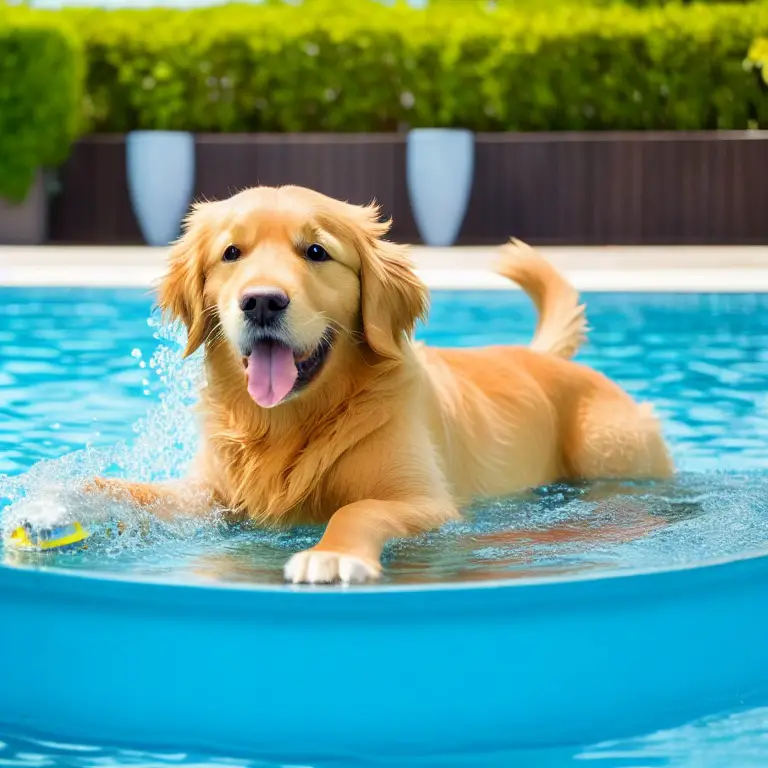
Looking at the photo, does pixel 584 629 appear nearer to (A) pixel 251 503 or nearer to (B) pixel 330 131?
(A) pixel 251 503

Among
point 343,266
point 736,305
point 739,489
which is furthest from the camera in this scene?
point 736,305

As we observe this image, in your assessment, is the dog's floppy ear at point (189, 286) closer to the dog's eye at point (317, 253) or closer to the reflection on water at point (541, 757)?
the dog's eye at point (317, 253)

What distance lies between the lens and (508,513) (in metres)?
4.55

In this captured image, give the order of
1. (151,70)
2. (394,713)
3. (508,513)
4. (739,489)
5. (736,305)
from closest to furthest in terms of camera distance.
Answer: (394,713)
(508,513)
(739,489)
(736,305)
(151,70)

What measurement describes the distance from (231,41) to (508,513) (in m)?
12.1

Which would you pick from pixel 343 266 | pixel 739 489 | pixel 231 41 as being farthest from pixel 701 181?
pixel 343 266

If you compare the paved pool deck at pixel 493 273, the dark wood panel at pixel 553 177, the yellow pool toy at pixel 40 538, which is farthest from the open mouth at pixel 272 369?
the dark wood panel at pixel 553 177

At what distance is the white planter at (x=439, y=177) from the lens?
1504 cm

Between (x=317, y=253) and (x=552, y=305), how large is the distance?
70.0 inches

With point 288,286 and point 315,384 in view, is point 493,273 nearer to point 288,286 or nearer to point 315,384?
point 315,384

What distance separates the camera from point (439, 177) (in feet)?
49.5

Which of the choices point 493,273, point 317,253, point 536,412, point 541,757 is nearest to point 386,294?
point 317,253

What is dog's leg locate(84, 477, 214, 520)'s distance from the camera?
4051mm

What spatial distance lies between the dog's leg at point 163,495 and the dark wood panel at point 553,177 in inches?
436
